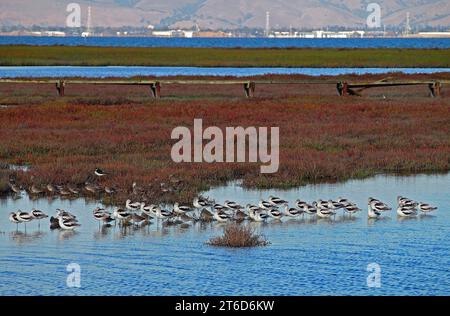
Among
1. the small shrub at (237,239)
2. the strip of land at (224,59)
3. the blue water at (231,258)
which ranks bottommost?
the blue water at (231,258)

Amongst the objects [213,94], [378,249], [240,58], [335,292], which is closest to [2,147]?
[378,249]

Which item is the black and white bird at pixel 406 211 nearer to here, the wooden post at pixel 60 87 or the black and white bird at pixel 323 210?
the black and white bird at pixel 323 210

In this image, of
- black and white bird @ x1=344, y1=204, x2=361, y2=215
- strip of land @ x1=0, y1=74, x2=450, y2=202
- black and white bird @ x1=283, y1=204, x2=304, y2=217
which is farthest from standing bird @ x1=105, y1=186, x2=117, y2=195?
black and white bird @ x1=344, y1=204, x2=361, y2=215

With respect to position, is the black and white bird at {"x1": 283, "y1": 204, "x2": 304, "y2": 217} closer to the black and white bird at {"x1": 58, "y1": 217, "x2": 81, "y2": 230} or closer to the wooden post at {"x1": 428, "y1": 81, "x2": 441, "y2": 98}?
the black and white bird at {"x1": 58, "y1": 217, "x2": 81, "y2": 230}

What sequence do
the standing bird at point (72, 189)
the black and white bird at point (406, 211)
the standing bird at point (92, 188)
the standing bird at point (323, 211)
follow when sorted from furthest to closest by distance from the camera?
the standing bird at point (72, 189), the standing bird at point (92, 188), the black and white bird at point (406, 211), the standing bird at point (323, 211)

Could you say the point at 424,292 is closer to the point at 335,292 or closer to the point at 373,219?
the point at 335,292

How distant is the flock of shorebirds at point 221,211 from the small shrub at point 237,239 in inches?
71.7

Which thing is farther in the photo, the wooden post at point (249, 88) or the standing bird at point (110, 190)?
the wooden post at point (249, 88)

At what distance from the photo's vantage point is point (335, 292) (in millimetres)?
15039

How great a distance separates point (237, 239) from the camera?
17969 mm

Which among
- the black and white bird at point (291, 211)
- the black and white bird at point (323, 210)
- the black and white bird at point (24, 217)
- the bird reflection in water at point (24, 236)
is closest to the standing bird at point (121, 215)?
the bird reflection in water at point (24, 236)

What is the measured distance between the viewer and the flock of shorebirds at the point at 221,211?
19703mm

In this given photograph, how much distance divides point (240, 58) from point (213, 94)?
4992 cm

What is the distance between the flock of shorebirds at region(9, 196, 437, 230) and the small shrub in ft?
5.98
